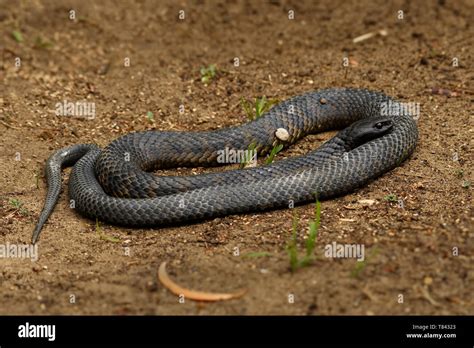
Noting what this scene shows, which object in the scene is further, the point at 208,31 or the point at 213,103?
the point at 208,31

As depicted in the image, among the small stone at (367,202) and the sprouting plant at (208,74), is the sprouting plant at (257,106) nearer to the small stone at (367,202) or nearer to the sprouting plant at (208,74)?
the sprouting plant at (208,74)

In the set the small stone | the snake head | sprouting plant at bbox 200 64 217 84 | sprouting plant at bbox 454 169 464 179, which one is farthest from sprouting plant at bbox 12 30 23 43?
sprouting plant at bbox 454 169 464 179

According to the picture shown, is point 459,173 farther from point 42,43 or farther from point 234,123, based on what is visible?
point 42,43

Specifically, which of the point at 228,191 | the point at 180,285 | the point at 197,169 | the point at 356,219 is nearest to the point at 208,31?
the point at 197,169

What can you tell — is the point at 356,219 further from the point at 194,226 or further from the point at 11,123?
the point at 11,123

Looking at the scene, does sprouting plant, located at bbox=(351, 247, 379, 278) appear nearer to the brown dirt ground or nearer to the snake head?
the brown dirt ground

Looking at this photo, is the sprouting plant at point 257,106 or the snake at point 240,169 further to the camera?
the sprouting plant at point 257,106

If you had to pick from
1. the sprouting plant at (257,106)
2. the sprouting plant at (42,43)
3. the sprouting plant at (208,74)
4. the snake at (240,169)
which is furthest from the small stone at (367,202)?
the sprouting plant at (42,43)
